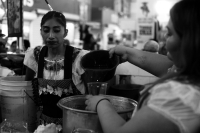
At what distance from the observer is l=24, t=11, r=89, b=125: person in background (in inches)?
85.8

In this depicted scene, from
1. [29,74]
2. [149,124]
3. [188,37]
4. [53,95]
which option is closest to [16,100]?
[29,74]

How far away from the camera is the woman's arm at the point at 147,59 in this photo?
167 cm

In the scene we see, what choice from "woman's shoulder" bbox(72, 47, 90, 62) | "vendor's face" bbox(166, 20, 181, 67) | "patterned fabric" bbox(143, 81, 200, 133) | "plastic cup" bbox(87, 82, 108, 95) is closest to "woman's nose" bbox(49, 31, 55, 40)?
"woman's shoulder" bbox(72, 47, 90, 62)

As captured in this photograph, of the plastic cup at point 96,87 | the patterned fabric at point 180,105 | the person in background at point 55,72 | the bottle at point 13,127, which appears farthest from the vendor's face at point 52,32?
the patterned fabric at point 180,105

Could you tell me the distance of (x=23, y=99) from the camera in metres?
2.34

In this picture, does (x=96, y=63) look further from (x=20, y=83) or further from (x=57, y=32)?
(x=20, y=83)

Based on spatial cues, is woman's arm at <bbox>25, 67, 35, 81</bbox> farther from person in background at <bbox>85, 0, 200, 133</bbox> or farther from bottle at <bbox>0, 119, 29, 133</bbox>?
person in background at <bbox>85, 0, 200, 133</bbox>

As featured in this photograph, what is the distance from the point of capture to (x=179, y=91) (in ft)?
2.91

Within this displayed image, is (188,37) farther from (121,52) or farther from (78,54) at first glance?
(78,54)

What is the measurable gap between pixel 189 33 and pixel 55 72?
1.57m

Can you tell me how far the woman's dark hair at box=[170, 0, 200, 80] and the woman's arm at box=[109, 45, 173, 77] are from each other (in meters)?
0.72

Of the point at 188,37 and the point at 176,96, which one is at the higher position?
the point at 188,37

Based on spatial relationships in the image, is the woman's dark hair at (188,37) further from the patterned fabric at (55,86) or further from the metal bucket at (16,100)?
the metal bucket at (16,100)

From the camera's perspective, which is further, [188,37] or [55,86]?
[55,86]
